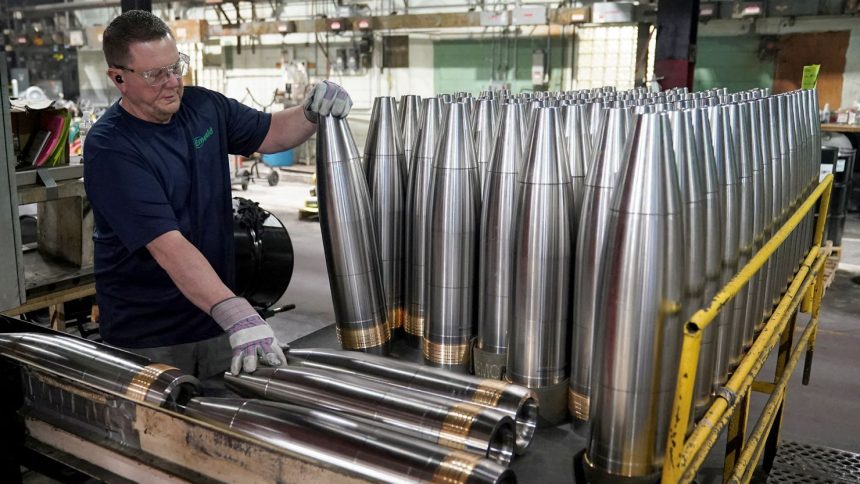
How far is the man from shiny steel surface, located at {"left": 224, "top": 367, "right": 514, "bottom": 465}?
0.06 meters

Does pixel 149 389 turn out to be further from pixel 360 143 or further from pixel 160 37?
pixel 360 143

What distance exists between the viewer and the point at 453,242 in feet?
3.80

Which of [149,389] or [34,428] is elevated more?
[149,389]

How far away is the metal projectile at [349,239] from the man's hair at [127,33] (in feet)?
1.48

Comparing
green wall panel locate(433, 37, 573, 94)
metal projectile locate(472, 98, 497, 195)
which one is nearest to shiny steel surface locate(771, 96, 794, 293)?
metal projectile locate(472, 98, 497, 195)

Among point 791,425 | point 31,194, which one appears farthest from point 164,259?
point 791,425

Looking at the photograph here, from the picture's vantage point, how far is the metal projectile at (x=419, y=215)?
4.04 feet

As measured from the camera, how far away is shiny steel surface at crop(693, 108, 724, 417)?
0.98 meters

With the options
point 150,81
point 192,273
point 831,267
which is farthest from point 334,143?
point 831,267

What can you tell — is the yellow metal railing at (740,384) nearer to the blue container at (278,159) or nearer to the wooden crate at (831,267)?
the wooden crate at (831,267)

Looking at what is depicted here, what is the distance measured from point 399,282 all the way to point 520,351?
0.36m

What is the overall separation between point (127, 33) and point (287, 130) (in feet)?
1.47

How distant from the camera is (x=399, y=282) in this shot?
133cm

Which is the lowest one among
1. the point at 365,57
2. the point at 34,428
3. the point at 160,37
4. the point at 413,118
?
the point at 34,428
